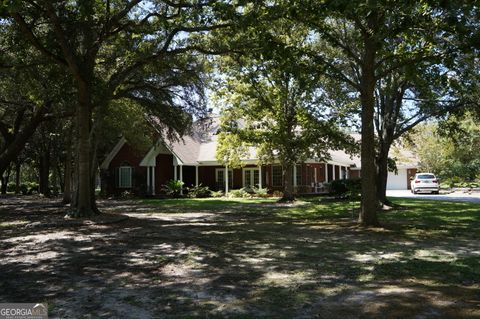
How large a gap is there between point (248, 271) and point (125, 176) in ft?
102

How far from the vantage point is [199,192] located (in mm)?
35000

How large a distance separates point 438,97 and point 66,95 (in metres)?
14.7

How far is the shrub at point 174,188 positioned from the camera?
34594mm

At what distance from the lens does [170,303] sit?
20.3 feet

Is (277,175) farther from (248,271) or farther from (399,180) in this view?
(248,271)

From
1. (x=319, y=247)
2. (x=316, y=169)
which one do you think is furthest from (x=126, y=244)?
(x=316, y=169)

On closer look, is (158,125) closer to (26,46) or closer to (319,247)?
(26,46)

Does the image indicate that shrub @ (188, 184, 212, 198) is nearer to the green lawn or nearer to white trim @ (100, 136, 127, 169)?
white trim @ (100, 136, 127, 169)

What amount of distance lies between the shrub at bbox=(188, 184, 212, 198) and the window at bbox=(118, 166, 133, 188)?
5436 mm

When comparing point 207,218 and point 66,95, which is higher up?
point 66,95

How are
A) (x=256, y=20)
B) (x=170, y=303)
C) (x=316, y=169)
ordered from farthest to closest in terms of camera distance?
(x=316, y=169) → (x=256, y=20) → (x=170, y=303)

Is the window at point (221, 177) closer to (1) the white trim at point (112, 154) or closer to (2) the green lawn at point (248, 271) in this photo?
(1) the white trim at point (112, 154)

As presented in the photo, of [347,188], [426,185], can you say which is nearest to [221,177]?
[347,188]

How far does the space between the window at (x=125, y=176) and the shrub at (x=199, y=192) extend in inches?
214
